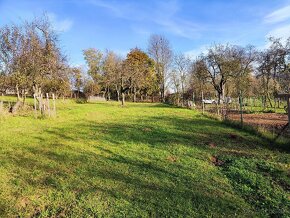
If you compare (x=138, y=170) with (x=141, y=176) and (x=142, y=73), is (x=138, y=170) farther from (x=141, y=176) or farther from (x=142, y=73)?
(x=142, y=73)

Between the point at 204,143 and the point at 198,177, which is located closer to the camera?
the point at 198,177

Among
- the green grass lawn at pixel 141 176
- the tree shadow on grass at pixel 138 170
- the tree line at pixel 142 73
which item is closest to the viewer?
the green grass lawn at pixel 141 176

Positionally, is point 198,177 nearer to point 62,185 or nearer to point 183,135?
point 62,185

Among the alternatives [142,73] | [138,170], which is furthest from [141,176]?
[142,73]

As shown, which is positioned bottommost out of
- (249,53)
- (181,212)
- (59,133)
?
(181,212)

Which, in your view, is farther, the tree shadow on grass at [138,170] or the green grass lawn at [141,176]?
the tree shadow on grass at [138,170]

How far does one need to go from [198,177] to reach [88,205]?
10.0ft

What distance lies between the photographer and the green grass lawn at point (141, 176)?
520 centimetres

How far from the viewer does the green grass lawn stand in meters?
5.20

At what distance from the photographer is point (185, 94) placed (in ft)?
171

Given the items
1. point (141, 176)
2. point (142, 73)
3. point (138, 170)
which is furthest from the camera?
point (142, 73)

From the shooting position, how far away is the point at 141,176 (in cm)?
676

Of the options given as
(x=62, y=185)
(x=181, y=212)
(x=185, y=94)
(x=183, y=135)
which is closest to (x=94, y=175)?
(x=62, y=185)

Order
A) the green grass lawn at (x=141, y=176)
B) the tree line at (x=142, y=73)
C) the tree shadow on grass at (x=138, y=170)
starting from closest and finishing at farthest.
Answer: the green grass lawn at (x=141, y=176) < the tree shadow on grass at (x=138, y=170) < the tree line at (x=142, y=73)
